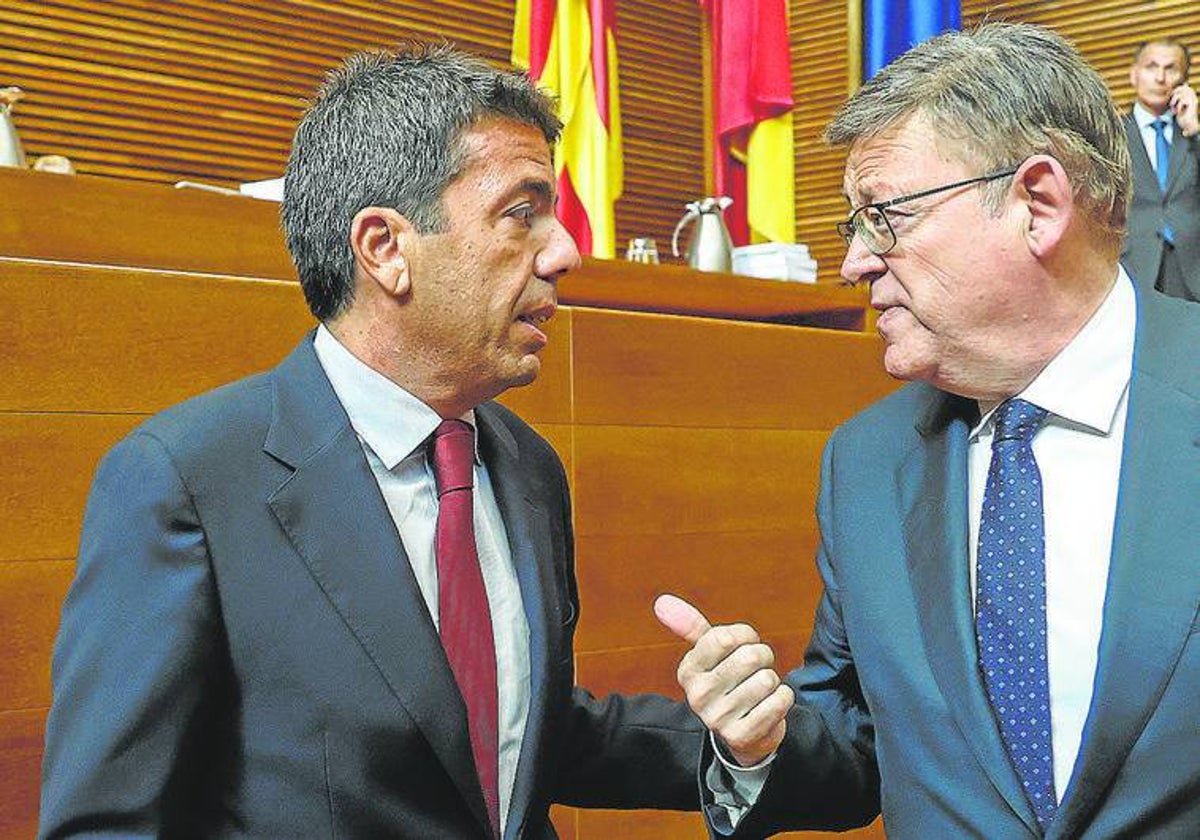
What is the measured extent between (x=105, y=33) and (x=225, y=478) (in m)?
3.82

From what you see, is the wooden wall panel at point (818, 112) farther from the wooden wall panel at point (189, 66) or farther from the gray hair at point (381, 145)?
the gray hair at point (381, 145)

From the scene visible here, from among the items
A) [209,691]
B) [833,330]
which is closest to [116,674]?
[209,691]

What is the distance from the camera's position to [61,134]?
467 cm

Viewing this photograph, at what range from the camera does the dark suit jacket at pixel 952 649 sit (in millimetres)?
1445

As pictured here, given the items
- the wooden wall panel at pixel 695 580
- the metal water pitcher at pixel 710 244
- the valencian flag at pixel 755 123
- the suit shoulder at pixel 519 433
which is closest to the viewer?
the suit shoulder at pixel 519 433

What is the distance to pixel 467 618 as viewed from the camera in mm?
1519

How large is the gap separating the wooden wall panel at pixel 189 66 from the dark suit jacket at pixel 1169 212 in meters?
2.88

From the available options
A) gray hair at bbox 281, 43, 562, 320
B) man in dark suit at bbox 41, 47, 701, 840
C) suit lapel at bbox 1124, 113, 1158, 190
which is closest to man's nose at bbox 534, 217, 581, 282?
man in dark suit at bbox 41, 47, 701, 840

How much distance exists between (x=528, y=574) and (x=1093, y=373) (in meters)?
0.69

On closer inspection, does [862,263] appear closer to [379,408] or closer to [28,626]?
[379,408]

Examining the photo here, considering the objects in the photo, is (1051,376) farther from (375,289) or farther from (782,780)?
(375,289)

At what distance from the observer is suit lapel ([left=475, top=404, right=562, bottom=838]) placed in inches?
59.7

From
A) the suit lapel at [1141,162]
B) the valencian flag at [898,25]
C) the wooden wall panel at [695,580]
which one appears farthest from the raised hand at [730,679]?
the suit lapel at [1141,162]

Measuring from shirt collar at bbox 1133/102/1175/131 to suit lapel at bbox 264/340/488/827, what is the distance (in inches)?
222
